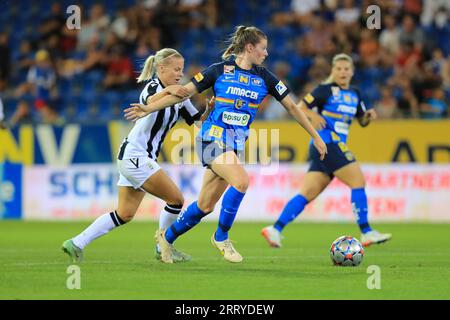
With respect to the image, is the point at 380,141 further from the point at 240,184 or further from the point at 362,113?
the point at 240,184

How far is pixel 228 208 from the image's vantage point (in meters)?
9.17

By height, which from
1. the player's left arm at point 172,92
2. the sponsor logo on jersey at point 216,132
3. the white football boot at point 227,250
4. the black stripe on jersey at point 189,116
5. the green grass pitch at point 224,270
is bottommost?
the green grass pitch at point 224,270

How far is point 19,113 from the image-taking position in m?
18.3

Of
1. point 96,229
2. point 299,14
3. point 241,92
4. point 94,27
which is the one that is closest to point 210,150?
point 241,92

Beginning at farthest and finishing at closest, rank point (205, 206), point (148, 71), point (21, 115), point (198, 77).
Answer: point (21, 115) < point (148, 71) < point (205, 206) < point (198, 77)

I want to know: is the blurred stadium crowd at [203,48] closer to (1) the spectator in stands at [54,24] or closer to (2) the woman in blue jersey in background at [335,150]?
(1) the spectator in stands at [54,24]

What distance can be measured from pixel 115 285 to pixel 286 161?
401 inches

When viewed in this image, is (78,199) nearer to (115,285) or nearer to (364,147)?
(364,147)

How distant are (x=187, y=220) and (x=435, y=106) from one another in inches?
368

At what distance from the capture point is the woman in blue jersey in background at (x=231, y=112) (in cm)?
900

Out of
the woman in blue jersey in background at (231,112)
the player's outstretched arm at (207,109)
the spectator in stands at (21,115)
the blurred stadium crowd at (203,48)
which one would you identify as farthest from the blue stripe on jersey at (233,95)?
the spectator in stands at (21,115)

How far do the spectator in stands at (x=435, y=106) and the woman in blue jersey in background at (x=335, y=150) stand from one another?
5439 millimetres

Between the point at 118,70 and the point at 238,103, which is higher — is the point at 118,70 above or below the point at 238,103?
above
